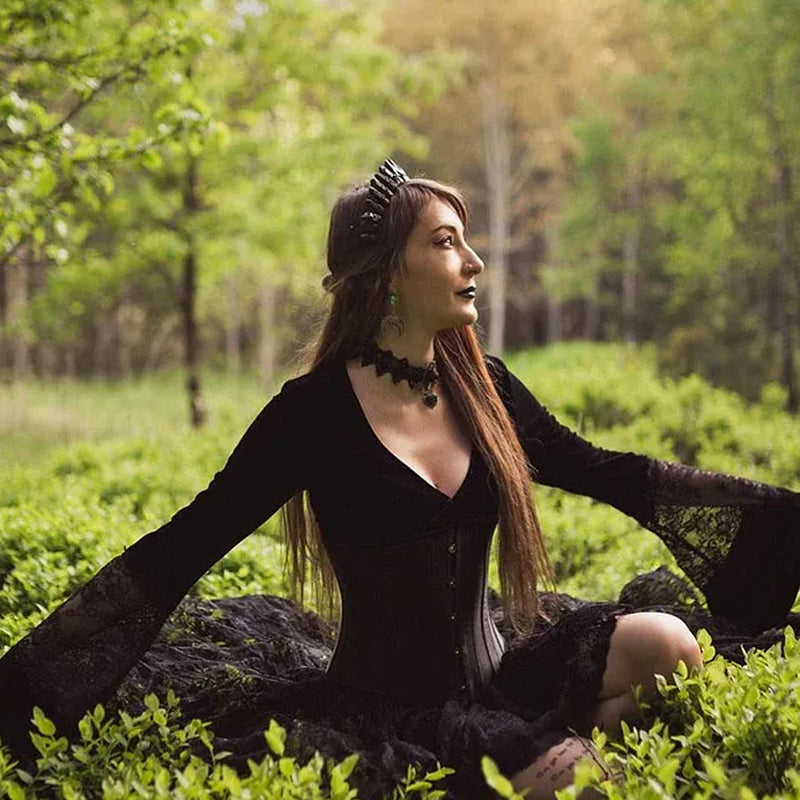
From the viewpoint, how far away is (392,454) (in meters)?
2.97

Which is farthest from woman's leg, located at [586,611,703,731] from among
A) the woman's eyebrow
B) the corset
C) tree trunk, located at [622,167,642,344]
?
tree trunk, located at [622,167,642,344]

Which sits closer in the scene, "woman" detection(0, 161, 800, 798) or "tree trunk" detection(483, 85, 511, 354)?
"woman" detection(0, 161, 800, 798)

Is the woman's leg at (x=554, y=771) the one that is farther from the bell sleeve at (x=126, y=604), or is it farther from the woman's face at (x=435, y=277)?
the woman's face at (x=435, y=277)

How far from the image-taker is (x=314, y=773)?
7.45 ft

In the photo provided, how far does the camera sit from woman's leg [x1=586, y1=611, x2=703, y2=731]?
109 inches

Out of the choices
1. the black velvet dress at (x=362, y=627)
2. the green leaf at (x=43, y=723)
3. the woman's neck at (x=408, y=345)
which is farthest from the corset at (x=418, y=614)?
the green leaf at (x=43, y=723)

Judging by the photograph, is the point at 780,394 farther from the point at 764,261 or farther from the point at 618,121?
the point at 618,121

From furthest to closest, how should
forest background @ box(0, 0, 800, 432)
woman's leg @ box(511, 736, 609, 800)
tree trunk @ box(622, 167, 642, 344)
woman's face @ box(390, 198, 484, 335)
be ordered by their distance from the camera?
tree trunk @ box(622, 167, 642, 344) → forest background @ box(0, 0, 800, 432) → woman's face @ box(390, 198, 484, 335) → woman's leg @ box(511, 736, 609, 800)

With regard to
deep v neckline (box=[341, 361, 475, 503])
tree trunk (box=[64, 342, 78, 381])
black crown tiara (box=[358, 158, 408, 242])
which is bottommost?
tree trunk (box=[64, 342, 78, 381])

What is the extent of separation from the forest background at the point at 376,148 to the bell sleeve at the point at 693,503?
0.88m

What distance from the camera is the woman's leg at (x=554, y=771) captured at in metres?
2.51

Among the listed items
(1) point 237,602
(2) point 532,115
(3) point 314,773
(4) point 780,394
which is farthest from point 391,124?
(2) point 532,115

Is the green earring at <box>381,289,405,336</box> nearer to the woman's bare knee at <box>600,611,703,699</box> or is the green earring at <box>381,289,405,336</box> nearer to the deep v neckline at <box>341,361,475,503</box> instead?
the deep v neckline at <box>341,361,475,503</box>

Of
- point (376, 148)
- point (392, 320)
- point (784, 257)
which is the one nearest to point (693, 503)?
point (392, 320)
